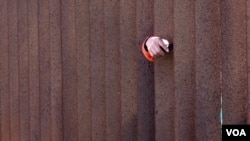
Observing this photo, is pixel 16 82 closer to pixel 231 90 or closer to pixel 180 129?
pixel 180 129

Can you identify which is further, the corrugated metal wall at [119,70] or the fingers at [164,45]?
the fingers at [164,45]

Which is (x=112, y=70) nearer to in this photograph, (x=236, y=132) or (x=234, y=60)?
(x=234, y=60)

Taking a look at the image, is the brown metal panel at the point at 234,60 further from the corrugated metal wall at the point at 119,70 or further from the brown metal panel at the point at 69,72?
the brown metal panel at the point at 69,72

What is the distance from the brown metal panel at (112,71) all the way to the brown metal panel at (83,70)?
0.18 metres

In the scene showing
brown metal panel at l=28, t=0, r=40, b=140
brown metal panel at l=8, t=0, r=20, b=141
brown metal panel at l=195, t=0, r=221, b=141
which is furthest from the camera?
brown metal panel at l=8, t=0, r=20, b=141

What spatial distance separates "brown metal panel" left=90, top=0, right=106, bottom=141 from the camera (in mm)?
3434

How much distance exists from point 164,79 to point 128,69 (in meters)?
0.33

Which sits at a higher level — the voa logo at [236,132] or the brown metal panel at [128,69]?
the brown metal panel at [128,69]

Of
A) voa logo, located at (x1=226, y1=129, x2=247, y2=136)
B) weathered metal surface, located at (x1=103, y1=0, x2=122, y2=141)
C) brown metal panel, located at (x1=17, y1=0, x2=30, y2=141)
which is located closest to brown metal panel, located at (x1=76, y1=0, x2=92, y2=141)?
weathered metal surface, located at (x1=103, y1=0, x2=122, y2=141)

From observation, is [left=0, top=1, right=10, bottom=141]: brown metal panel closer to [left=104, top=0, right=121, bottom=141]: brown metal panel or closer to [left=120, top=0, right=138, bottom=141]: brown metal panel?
[left=104, top=0, right=121, bottom=141]: brown metal panel

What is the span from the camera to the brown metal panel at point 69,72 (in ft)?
11.8

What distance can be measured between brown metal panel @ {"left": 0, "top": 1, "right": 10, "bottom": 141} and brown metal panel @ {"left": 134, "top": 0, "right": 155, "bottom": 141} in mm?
1478

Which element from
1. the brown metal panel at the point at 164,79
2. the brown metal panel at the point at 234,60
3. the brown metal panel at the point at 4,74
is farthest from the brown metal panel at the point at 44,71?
the brown metal panel at the point at 234,60

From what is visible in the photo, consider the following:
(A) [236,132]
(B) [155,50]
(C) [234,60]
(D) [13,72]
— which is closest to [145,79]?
(B) [155,50]
